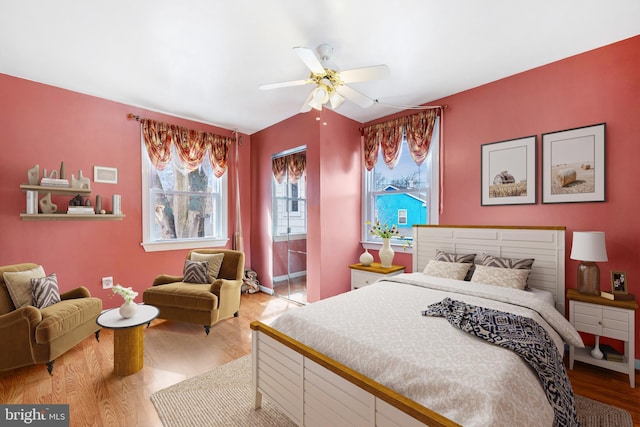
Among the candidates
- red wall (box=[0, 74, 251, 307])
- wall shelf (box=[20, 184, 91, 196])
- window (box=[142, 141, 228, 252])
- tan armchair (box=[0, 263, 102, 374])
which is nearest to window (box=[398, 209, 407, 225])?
window (box=[142, 141, 228, 252])

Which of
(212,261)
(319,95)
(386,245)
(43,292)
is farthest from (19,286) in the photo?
(386,245)

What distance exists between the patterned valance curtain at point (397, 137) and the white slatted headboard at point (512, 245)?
1006 mm

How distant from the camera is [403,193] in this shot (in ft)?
12.9

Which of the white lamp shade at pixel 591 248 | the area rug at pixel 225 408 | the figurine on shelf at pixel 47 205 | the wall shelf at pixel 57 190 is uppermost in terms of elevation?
the wall shelf at pixel 57 190

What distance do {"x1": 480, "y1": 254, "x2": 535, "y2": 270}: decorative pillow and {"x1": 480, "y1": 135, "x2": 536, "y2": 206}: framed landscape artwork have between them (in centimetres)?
63

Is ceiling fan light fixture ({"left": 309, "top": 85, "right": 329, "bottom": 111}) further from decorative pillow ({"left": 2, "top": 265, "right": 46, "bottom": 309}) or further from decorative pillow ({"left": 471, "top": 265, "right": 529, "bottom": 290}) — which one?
decorative pillow ({"left": 2, "top": 265, "right": 46, "bottom": 309})

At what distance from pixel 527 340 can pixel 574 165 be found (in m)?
2.05

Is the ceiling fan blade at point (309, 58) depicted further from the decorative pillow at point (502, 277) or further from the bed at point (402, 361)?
the decorative pillow at point (502, 277)

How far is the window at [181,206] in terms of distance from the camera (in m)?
3.89

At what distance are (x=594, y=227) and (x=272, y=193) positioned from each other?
13.0 ft

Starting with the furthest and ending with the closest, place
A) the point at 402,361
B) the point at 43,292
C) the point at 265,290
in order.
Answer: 1. the point at 265,290
2. the point at 43,292
3. the point at 402,361

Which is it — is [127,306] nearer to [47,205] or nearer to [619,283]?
[47,205]

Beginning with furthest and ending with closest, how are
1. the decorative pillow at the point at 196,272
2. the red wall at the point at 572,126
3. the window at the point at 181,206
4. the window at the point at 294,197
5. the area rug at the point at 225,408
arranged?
the window at the point at 294,197
the window at the point at 181,206
the decorative pillow at the point at 196,272
the red wall at the point at 572,126
the area rug at the point at 225,408

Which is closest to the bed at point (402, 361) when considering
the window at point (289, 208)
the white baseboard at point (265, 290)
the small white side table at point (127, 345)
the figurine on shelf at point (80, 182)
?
the small white side table at point (127, 345)
